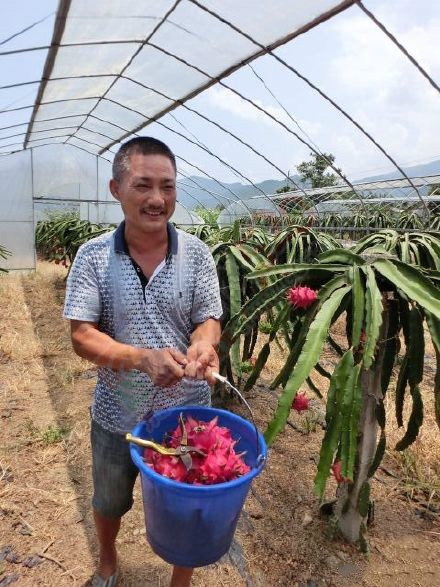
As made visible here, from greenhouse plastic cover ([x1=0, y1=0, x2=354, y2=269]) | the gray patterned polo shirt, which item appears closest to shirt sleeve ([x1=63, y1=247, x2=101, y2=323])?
the gray patterned polo shirt

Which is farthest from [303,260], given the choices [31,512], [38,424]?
[31,512]

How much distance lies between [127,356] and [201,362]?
0.20m

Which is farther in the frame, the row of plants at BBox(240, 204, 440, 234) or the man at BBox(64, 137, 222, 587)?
the row of plants at BBox(240, 204, 440, 234)

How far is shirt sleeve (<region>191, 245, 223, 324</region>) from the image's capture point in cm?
144

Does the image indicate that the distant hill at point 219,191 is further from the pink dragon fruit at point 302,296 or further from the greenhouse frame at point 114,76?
the pink dragon fruit at point 302,296

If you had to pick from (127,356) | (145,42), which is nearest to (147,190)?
(127,356)

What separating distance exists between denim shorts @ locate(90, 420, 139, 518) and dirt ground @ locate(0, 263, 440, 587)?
0.44 m

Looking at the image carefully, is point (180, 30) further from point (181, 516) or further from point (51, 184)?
point (51, 184)

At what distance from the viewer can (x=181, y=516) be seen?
1.09m

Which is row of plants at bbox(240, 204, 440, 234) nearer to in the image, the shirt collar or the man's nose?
the shirt collar

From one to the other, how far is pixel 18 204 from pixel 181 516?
32.4 ft

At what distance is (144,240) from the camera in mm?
1382

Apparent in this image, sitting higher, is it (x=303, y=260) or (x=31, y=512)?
(x=303, y=260)

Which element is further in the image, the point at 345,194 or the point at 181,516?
the point at 345,194
